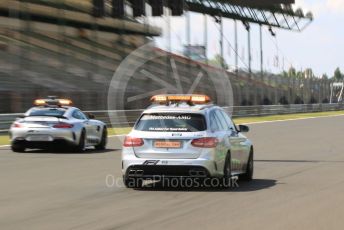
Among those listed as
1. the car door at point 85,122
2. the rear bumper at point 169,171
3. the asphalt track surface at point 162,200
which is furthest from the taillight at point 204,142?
the car door at point 85,122

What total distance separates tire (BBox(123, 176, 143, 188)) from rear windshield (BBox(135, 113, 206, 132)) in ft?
2.62

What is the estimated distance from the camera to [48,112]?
66.2ft

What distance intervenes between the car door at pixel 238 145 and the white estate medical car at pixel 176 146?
16.1 inches

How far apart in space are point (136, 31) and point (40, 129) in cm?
4812

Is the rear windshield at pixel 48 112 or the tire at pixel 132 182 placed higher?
the rear windshield at pixel 48 112

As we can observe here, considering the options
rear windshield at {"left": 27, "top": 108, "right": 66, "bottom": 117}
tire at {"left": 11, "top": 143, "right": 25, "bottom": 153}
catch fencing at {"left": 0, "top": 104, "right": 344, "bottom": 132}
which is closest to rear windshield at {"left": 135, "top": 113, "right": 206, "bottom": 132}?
catch fencing at {"left": 0, "top": 104, "right": 344, "bottom": 132}

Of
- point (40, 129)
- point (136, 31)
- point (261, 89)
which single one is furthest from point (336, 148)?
point (136, 31)

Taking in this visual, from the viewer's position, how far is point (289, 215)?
8828mm

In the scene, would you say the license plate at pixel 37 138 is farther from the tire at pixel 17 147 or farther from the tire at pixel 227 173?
the tire at pixel 227 173

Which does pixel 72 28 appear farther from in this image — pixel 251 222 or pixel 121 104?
pixel 251 222

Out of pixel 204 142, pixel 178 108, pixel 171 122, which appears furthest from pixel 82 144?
pixel 204 142

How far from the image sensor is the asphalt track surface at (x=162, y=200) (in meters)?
8.22

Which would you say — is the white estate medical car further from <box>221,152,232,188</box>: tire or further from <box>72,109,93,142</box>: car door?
<box>72,109,93,142</box>: car door

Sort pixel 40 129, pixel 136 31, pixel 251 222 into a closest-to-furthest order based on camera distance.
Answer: pixel 251 222 < pixel 40 129 < pixel 136 31
